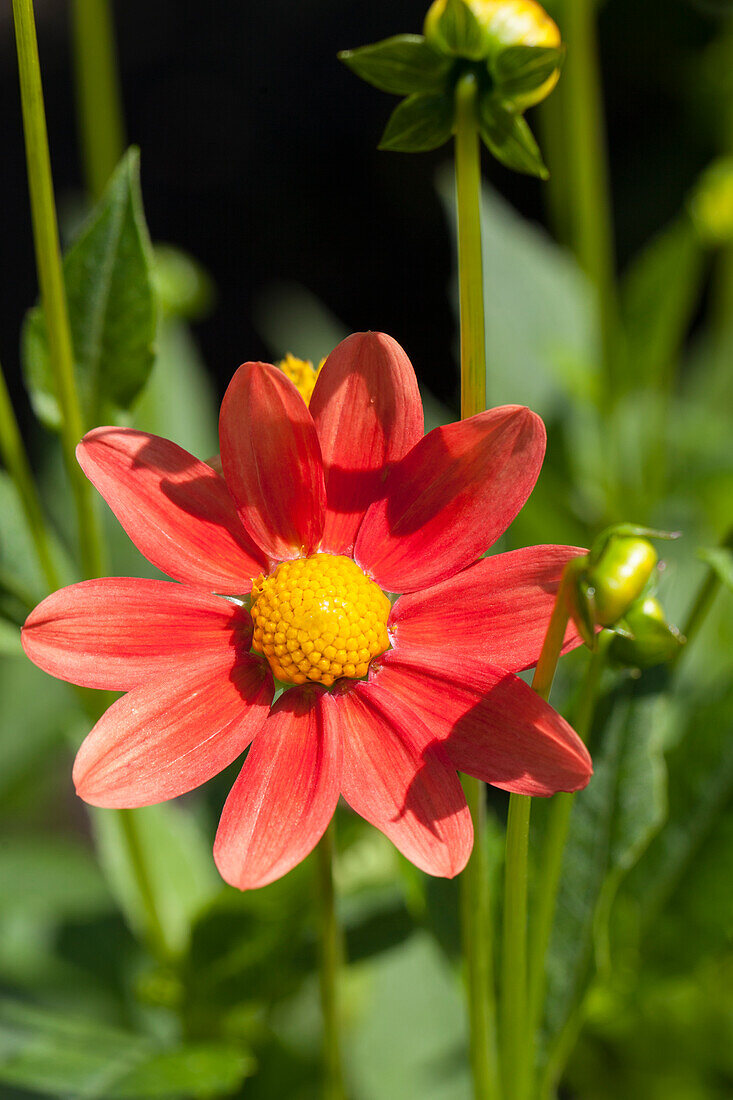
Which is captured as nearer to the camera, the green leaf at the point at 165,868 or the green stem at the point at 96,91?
the green leaf at the point at 165,868

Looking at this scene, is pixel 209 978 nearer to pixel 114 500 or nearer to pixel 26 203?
pixel 114 500

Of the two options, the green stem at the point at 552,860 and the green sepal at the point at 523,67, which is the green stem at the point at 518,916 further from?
the green sepal at the point at 523,67

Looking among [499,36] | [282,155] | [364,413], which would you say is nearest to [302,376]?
[364,413]

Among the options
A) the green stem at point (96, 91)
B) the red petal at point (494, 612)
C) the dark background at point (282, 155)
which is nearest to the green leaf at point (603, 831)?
the red petal at point (494, 612)

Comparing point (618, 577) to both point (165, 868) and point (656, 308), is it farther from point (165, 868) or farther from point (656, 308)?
point (656, 308)

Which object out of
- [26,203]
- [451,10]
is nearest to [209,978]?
[451,10]

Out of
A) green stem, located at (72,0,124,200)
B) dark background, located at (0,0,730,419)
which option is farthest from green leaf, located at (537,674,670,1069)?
dark background, located at (0,0,730,419)

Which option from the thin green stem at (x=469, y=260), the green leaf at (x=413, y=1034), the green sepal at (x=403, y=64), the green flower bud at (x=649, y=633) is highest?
the green sepal at (x=403, y=64)
